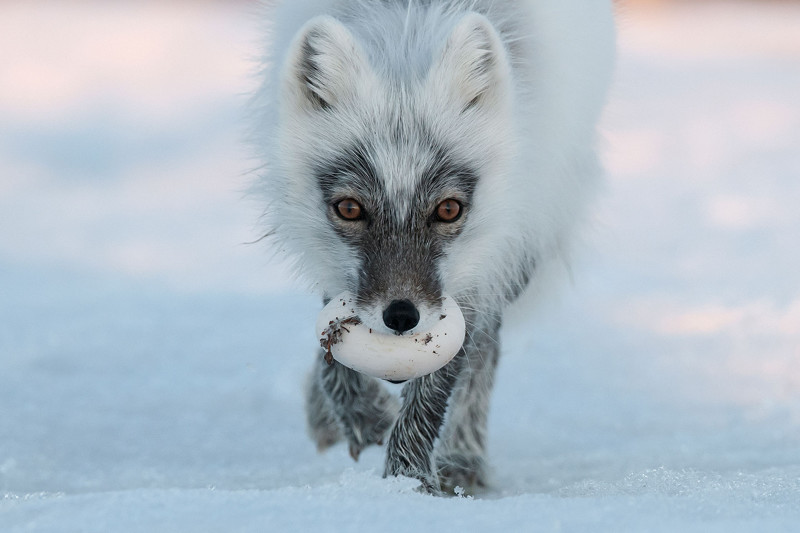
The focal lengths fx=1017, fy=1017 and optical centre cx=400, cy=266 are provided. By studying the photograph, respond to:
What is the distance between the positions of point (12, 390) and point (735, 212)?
5.60 meters

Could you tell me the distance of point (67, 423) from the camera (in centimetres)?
430

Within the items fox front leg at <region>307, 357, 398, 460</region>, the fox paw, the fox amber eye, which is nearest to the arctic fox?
the fox amber eye

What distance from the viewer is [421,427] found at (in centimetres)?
370

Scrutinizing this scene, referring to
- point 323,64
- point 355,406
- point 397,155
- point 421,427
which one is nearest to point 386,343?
point 397,155

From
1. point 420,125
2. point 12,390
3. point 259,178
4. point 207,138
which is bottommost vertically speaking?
point 207,138

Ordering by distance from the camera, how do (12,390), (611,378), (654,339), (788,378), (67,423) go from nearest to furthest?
1. (67,423)
2. (12,390)
3. (788,378)
4. (611,378)
5. (654,339)

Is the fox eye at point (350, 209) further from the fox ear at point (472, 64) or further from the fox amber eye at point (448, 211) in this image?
the fox ear at point (472, 64)

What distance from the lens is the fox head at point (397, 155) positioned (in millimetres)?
3016

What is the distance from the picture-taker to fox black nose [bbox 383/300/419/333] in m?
2.90

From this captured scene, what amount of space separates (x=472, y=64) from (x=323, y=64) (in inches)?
18.1

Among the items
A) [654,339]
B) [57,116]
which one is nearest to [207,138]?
[57,116]

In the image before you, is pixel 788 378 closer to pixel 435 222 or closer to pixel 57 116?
pixel 435 222

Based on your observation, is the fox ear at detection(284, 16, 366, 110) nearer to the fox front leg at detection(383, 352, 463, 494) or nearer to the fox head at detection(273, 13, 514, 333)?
the fox head at detection(273, 13, 514, 333)

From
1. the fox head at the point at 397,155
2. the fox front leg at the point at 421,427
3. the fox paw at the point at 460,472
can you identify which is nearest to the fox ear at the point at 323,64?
the fox head at the point at 397,155
